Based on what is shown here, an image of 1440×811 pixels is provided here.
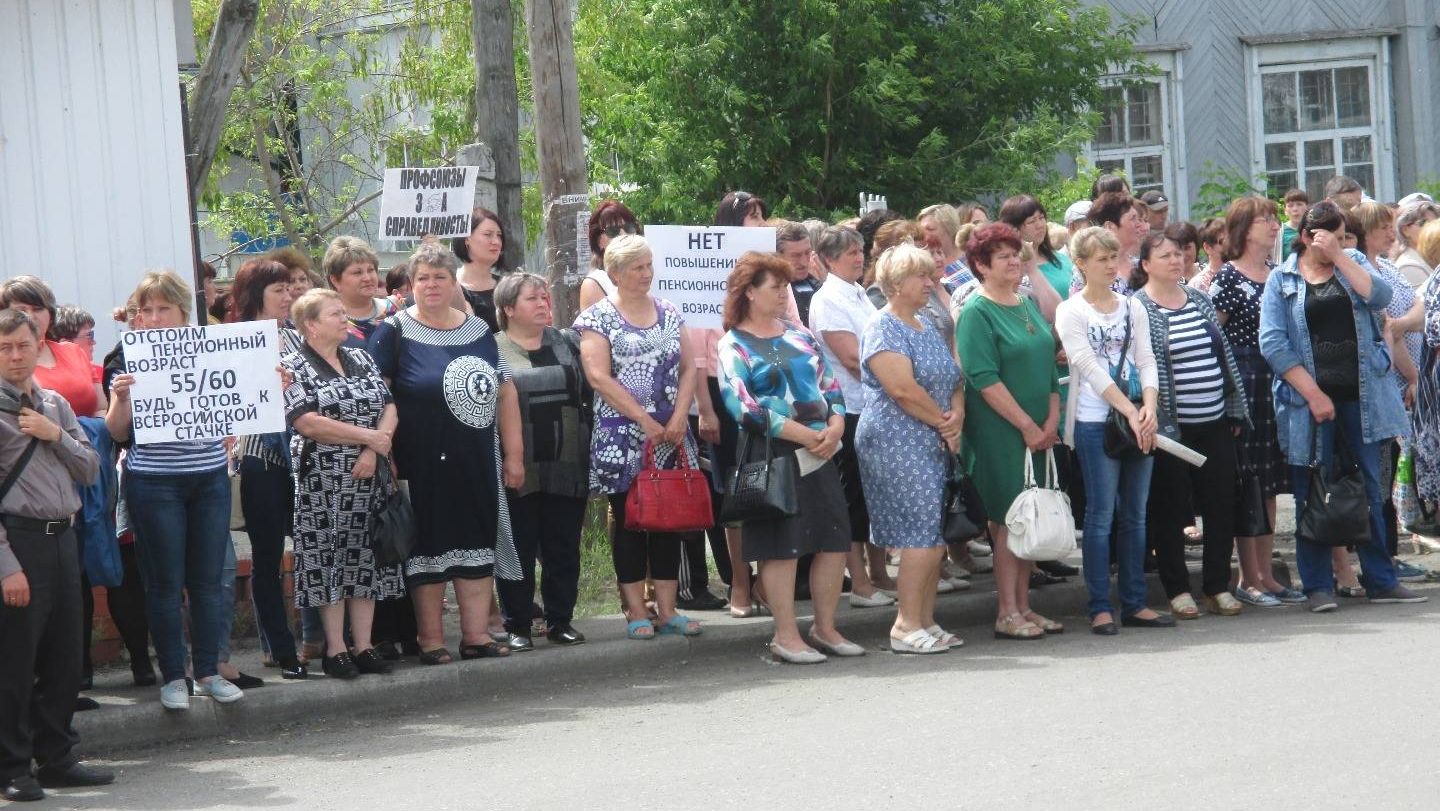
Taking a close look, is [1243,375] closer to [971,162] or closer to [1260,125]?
[971,162]

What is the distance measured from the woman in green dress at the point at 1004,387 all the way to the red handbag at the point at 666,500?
57.7 inches

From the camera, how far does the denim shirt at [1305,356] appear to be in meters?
9.76

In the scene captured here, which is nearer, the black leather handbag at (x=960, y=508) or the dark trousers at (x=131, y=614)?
the dark trousers at (x=131, y=614)

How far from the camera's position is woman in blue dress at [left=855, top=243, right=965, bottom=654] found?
29.9 feet

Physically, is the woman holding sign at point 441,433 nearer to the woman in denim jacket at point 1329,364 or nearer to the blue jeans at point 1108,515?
the blue jeans at point 1108,515

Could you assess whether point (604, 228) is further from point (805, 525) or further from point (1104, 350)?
point (1104, 350)

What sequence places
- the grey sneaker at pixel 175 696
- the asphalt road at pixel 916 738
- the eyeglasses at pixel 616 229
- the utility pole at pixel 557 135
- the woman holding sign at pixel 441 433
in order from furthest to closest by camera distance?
the utility pole at pixel 557 135, the eyeglasses at pixel 616 229, the woman holding sign at pixel 441 433, the grey sneaker at pixel 175 696, the asphalt road at pixel 916 738

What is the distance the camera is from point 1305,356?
32.3 feet

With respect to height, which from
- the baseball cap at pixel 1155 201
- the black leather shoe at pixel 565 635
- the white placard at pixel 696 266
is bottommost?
the black leather shoe at pixel 565 635

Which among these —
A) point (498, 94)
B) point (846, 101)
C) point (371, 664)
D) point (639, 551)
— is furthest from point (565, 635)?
point (846, 101)

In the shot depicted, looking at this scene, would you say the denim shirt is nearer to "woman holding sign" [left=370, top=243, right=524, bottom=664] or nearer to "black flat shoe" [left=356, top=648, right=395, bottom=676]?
"woman holding sign" [left=370, top=243, right=524, bottom=664]

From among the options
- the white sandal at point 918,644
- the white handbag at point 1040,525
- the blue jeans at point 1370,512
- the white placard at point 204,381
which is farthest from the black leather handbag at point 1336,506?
the white placard at point 204,381

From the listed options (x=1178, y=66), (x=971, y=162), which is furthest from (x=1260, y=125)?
(x=971, y=162)

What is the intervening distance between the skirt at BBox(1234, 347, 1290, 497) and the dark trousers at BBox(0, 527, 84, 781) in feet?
20.4
